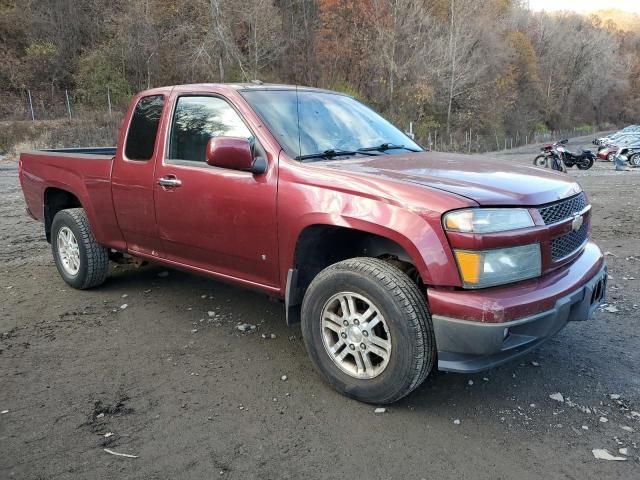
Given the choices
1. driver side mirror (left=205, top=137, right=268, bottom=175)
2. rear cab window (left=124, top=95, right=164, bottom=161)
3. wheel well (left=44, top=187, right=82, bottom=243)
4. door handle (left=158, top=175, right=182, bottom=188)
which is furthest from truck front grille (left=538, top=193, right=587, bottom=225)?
wheel well (left=44, top=187, right=82, bottom=243)

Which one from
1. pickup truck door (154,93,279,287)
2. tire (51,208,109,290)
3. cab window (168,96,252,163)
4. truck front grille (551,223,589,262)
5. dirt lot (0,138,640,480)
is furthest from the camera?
tire (51,208,109,290)

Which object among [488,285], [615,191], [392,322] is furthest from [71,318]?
[615,191]

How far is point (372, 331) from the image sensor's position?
307 centimetres

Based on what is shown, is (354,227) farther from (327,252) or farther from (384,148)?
(384,148)

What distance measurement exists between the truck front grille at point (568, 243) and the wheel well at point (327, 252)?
768 millimetres

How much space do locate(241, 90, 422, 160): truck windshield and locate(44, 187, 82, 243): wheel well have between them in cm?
276

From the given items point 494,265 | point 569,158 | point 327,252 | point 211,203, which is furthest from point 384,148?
point 569,158

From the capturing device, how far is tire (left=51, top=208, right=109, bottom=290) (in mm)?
5102

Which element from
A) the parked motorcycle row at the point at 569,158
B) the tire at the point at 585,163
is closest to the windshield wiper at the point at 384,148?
the parked motorcycle row at the point at 569,158

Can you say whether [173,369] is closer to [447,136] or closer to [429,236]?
[429,236]

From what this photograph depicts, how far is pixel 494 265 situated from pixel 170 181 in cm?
245

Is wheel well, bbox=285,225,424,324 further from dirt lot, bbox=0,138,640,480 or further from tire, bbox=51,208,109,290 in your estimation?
tire, bbox=51,208,109,290

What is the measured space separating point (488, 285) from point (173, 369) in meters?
2.12

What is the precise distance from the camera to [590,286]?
3.18 meters
